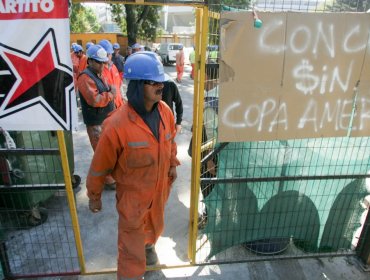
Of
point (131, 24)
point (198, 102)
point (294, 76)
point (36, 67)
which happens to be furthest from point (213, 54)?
point (131, 24)

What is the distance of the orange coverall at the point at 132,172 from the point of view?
2.41 metres

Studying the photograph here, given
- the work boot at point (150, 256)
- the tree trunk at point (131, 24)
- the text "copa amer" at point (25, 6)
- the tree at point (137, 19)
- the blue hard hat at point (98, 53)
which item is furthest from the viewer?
the tree at point (137, 19)

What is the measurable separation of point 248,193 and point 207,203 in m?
0.41

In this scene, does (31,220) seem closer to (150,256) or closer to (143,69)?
(150,256)

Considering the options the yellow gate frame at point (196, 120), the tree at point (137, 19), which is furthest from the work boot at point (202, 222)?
the tree at point (137, 19)

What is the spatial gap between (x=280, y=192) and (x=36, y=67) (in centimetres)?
240

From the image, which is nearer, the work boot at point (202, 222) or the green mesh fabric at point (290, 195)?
the green mesh fabric at point (290, 195)

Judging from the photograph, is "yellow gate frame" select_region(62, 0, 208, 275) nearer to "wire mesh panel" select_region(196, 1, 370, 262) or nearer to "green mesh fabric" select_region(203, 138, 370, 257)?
"wire mesh panel" select_region(196, 1, 370, 262)

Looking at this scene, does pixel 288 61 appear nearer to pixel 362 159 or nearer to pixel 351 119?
pixel 351 119

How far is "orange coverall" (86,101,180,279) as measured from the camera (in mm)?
2412

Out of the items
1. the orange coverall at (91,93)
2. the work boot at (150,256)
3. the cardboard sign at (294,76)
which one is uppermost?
the cardboard sign at (294,76)

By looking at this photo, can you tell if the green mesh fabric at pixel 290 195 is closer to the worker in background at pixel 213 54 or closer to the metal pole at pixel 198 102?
the metal pole at pixel 198 102

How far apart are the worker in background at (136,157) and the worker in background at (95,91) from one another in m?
1.71

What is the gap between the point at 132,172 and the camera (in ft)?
8.21
